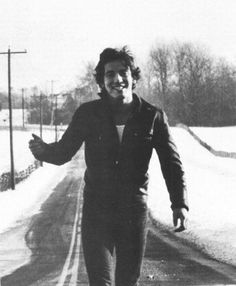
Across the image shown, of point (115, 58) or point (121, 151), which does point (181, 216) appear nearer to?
point (121, 151)

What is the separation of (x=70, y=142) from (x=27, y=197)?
2745 centimetres

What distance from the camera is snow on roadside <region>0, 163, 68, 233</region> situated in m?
22.9

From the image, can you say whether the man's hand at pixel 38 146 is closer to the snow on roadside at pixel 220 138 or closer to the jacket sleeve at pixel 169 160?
the jacket sleeve at pixel 169 160

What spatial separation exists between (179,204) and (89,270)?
715mm

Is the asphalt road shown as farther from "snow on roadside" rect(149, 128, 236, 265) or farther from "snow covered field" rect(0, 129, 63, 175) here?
"snow covered field" rect(0, 129, 63, 175)

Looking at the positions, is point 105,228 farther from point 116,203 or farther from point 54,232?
point 54,232

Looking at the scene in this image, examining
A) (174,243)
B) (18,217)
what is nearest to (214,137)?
(18,217)

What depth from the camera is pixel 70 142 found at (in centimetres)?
379

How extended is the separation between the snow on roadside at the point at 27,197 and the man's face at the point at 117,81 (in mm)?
16037

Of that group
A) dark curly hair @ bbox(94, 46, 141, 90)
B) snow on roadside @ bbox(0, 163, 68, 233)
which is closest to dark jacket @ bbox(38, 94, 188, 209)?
dark curly hair @ bbox(94, 46, 141, 90)

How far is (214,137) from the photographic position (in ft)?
280

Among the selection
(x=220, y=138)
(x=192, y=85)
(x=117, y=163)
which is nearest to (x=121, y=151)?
(x=117, y=163)

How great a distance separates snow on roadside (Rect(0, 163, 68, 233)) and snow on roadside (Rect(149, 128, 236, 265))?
5.50 m

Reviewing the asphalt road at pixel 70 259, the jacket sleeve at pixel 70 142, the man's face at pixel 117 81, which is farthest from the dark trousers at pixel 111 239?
the asphalt road at pixel 70 259
